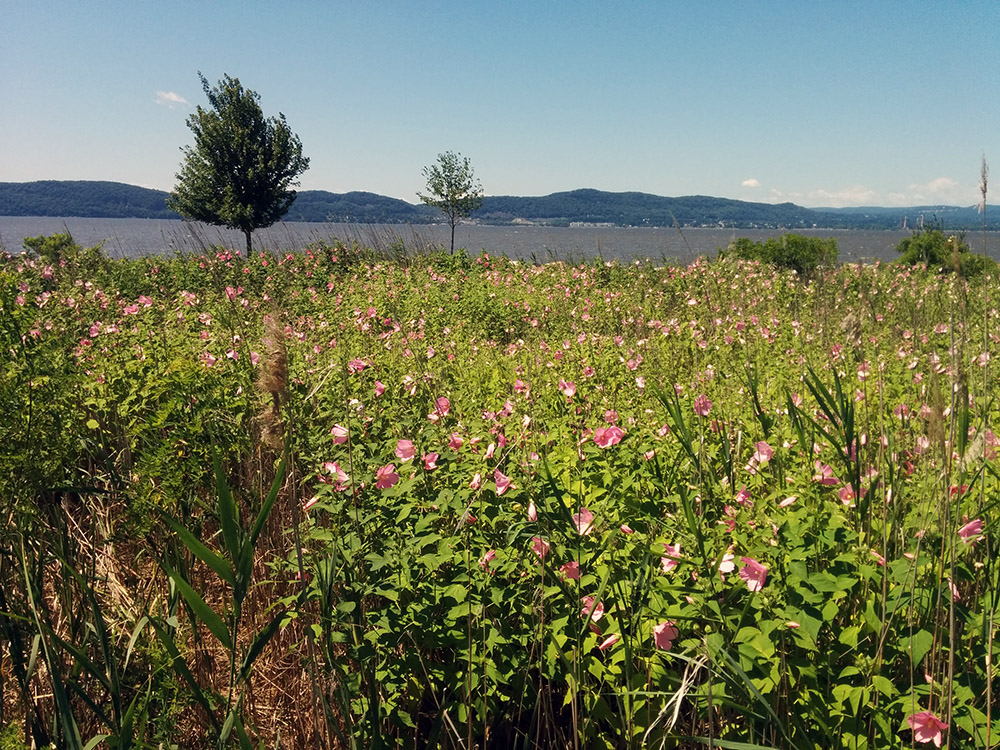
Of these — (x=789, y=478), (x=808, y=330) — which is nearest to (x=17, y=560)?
(x=789, y=478)

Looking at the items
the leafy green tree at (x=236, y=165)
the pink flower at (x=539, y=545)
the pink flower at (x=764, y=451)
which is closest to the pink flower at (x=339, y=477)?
the pink flower at (x=539, y=545)

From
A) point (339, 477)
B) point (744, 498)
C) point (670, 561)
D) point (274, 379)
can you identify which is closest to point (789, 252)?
point (744, 498)

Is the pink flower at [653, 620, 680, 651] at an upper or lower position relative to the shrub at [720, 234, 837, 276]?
lower

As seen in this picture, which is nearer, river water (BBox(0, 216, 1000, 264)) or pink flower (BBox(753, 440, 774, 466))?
pink flower (BBox(753, 440, 774, 466))

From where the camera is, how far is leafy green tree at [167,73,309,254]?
1789 cm

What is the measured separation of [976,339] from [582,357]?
8.02 feet

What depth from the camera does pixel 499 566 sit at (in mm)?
1695

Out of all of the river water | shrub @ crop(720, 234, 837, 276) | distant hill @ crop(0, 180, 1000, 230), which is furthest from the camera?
distant hill @ crop(0, 180, 1000, 230)

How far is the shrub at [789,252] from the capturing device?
38.2ft

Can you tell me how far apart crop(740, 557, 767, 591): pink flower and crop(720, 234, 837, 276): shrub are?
35.8 ft

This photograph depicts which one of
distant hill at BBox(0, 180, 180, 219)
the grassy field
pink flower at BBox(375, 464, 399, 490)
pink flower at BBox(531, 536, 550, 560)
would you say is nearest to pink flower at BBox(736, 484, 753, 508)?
the grassy field

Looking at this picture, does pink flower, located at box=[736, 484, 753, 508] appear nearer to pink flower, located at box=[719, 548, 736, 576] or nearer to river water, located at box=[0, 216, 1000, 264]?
pink flower, located at box=[719, 548, 736, 576]

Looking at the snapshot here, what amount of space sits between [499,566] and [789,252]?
12001 millimetres

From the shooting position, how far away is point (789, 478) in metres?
1.95
